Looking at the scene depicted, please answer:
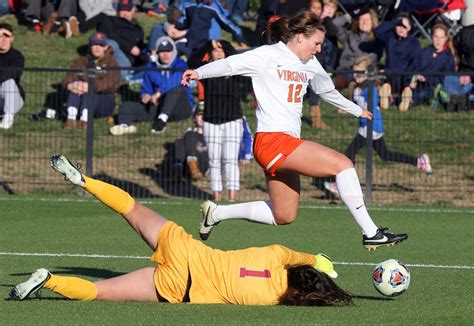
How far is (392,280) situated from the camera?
8547 millimetres

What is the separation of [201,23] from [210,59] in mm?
4289

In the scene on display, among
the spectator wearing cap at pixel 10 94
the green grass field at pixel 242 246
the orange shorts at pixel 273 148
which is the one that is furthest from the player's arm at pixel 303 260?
the spectator wearing cap at pixel 10 94

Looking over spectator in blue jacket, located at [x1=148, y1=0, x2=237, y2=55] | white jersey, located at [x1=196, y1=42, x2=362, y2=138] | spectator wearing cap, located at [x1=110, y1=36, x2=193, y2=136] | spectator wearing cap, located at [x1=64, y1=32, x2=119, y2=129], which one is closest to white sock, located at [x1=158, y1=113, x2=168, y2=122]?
spectator wearing cap, located at [x1=110, y1=36, x2=193, y2=136]

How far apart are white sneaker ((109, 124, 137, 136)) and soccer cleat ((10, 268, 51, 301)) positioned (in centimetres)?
994

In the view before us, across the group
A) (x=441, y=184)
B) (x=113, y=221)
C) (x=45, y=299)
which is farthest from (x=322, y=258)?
(x=441, y=184)

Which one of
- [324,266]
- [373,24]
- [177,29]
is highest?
[373,24]

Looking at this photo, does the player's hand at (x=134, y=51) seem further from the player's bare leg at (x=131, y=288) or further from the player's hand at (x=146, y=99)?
the player's bare leg at (x=131, y=288)

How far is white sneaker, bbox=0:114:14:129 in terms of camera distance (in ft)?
58.4

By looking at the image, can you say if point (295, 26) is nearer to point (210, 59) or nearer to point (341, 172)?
point (341, 172)

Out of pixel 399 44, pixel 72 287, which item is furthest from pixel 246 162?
pixel 72 287

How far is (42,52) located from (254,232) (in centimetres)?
1117

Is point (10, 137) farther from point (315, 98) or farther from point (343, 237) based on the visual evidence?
point (343, 237)

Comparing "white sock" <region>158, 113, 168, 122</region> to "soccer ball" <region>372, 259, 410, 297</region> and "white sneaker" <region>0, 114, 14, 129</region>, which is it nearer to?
"white sneaker" <region>0, 114, 14, 129</region>

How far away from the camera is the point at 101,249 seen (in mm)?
12109
